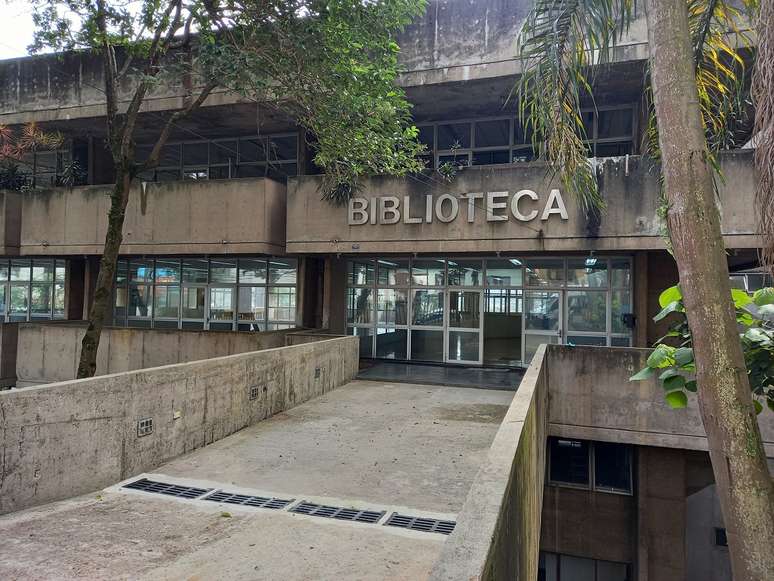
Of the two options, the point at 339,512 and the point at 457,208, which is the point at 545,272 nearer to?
the point at 457,208

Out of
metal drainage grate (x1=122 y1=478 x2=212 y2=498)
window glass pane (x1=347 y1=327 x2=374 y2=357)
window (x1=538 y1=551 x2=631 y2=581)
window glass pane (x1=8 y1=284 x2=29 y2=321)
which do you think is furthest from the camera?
window glass pane (x1=8 y1=284 x2=29 y2=321)

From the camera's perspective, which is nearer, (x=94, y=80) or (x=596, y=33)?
(x=596, y=33)

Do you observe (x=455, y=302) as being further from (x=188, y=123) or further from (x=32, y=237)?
(x=32, y=237)

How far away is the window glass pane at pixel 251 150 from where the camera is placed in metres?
15.1

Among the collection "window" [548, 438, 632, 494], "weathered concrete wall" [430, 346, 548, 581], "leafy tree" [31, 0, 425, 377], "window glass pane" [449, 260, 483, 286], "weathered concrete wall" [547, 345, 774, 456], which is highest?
"leafy tree" [31, 0, 425, 377]

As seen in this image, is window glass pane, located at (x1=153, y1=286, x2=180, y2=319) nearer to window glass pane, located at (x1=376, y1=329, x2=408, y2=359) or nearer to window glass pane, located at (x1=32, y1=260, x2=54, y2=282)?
window glass pane, located at (x1=32, y1=260, x2=54, y2=282)

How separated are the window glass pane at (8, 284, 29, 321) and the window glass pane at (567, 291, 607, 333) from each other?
59.0ft

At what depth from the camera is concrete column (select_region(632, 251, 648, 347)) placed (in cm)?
1155

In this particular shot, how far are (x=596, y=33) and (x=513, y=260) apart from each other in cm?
896

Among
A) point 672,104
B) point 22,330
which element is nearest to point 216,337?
point 22,330

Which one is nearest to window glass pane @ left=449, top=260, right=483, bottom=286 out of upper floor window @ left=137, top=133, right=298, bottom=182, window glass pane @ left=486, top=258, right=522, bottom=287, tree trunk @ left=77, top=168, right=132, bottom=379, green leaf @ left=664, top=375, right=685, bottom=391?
window glass pane @ left=486, top=258, right=522, bottom=287

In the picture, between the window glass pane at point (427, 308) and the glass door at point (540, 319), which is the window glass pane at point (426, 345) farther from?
the glass door at point (540, 319)

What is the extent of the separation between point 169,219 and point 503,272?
899 cm

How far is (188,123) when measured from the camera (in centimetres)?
1434
